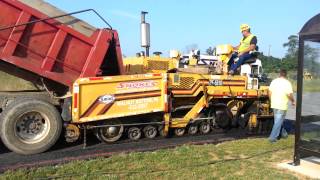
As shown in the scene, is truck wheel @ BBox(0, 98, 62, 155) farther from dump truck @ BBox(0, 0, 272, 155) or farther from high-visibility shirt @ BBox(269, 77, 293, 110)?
high-visibility shirt @ BBox(269, 77, 293, 110)

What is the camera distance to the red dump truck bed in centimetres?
797

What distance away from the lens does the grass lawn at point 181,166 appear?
6.65m

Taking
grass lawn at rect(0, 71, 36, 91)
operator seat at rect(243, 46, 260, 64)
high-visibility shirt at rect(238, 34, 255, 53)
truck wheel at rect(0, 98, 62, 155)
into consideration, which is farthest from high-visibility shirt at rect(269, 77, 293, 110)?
grass lawn at rect(0, 71, 36, 91)

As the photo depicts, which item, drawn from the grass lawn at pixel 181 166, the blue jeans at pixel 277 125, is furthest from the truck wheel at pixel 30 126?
the blue jeans at pixel 277 125

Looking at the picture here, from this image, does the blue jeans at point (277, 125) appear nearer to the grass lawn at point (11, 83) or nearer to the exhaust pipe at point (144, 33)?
the exhaust pipe at point (144, 33)

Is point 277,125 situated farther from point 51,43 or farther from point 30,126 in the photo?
point 30,126

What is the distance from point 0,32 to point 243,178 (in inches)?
183

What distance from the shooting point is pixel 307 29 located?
7250mm

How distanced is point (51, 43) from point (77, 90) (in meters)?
0.97

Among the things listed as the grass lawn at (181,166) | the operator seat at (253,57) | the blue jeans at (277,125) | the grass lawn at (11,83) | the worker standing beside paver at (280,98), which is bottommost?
the grass lawn at (181,166)

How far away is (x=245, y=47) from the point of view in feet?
36.3

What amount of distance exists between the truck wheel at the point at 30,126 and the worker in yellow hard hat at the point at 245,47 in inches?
181

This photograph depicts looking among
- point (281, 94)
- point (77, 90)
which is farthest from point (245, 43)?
point (77, 90)

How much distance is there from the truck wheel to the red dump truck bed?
61 centimetres
